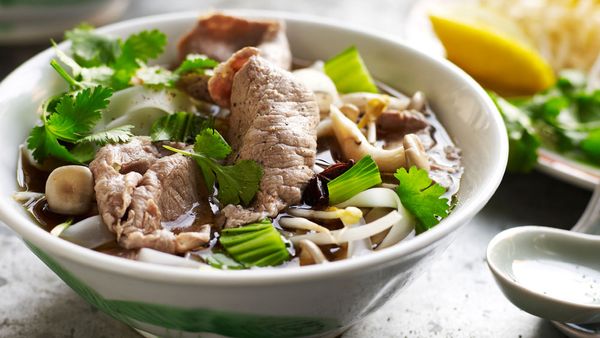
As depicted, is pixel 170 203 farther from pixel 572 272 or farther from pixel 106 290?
pixel 572 272

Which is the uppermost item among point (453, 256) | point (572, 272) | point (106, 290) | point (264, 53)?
point (264, 53)

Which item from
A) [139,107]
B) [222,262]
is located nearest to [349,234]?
[222,262]

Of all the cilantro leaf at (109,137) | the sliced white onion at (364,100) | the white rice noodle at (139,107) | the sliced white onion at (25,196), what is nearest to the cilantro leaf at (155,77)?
the white rice noodle at (139,107)

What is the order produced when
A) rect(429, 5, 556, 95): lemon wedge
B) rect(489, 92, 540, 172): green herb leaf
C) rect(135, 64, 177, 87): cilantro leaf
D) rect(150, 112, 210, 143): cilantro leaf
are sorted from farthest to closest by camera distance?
rect(429, 5, 556, 95): lemon wedge → rect(489, 92, 540, 172): green herb leaf → rect(135, 64, 177, 87): cilantro leaf → rect(150, 112, 210, 143): cilantro leaf

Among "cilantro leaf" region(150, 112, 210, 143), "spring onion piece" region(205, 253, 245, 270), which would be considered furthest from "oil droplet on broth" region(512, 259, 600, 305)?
"cilantro leaf" region(150, 112, 210, 143)

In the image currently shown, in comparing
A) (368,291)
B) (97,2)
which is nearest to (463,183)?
(368,291)

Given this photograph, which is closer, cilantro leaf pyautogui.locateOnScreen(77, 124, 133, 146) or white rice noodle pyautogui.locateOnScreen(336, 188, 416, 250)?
white rice noodle pyautogui.locateOnScreen(336, 188, 416, 250)

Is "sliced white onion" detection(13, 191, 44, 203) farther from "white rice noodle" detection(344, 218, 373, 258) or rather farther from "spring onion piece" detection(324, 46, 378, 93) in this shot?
"spring onion piece" detection(324, 46, 378, 93)
